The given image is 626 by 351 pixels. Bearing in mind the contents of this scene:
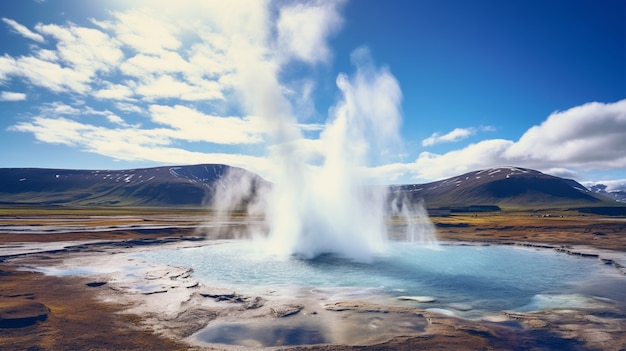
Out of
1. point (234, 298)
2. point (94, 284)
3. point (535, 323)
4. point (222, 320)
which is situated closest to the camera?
point (535, 323)

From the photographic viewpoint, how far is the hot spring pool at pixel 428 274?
24172 mm

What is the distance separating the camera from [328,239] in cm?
4450

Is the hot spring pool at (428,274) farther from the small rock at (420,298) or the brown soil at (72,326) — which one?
the brown soil at (72,326)

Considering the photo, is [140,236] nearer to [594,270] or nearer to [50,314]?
[50,314]

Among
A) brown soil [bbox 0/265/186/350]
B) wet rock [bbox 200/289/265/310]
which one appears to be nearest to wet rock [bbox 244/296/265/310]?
wet rock [bbox 200/289/265/310]

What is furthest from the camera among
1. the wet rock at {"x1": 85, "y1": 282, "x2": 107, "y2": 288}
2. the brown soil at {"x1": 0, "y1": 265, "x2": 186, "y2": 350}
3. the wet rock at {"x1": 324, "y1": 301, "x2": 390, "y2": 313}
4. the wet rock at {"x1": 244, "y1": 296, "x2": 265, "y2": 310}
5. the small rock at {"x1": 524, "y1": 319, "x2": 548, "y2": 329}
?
the wet rock at {"x1": 85, "y1": 282, "x2": 107, "y2": 288}

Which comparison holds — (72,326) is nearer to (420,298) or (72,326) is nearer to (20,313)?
(20,313)

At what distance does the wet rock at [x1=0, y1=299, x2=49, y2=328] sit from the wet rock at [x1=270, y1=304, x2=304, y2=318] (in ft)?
37.7

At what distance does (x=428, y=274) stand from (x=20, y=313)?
93.7 ft

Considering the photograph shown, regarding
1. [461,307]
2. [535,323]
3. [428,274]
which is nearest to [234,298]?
[461,307]

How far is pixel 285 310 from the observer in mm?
20062

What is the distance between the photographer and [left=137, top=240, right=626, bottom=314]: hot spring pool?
24.2 m

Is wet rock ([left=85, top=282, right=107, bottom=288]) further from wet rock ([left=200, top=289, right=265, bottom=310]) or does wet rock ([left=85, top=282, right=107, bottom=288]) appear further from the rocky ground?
wet rock ([left=200, top=289, right=265, bottom=310])

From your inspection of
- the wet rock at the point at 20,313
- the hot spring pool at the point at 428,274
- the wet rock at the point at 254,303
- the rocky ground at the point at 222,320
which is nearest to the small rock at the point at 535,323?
the rocky ground at the point at 222,320
